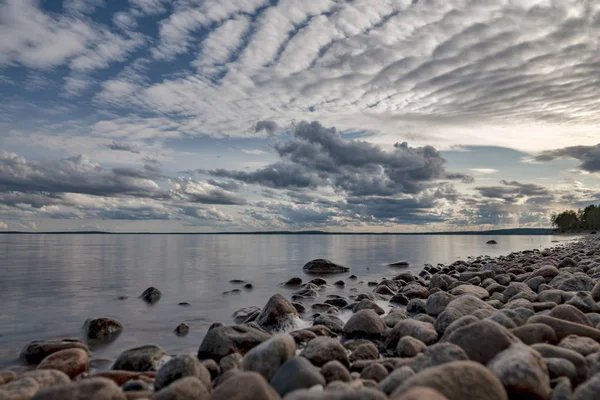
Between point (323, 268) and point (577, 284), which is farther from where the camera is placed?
point (323, 268)

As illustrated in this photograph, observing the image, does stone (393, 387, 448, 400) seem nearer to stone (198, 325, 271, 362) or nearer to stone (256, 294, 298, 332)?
stone (198, 325, 271, 362)

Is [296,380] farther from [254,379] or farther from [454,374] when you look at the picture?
[454,374]

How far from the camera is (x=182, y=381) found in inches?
147

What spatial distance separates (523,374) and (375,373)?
4.83 feet

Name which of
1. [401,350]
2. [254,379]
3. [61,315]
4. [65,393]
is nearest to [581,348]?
[401,350]

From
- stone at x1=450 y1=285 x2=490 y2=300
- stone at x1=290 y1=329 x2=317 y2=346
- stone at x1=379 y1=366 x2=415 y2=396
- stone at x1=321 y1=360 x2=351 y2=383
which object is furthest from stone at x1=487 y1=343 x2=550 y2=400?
stone at x1=450 y1=285 x2=490 y2=300

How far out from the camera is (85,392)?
3389 mm

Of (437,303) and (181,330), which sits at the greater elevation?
(437,303)

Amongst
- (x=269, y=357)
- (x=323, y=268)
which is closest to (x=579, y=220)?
(x=323, y=268)

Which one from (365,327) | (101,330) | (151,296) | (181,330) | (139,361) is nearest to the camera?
(139,361)

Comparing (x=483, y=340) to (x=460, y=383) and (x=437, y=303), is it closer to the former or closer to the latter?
(x=460, y=383)

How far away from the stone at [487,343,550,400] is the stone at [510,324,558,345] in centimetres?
110

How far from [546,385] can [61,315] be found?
35.0 ft

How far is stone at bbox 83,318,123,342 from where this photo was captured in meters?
7.94
